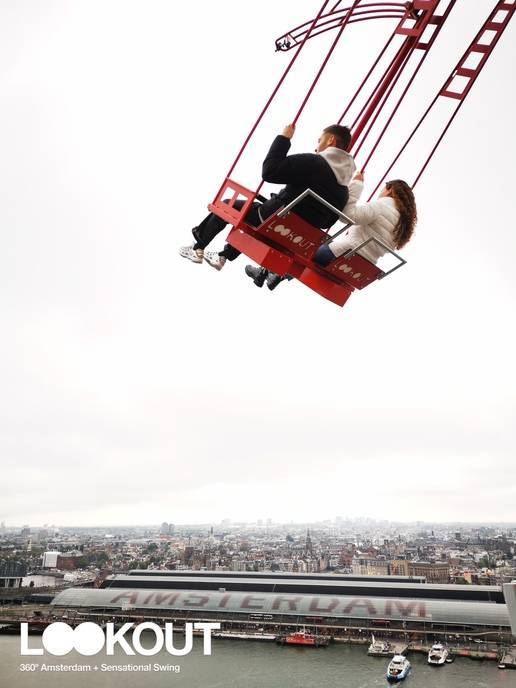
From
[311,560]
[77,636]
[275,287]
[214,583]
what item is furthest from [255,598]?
[311,560]

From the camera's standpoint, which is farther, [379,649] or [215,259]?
[379,649]

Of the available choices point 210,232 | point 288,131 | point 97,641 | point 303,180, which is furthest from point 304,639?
point 288,131

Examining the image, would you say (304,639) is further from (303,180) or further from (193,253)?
(303,180)

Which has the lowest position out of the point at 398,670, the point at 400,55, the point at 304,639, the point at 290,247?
the point at 304,639

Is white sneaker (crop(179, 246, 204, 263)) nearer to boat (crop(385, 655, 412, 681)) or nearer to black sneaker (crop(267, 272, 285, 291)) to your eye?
black sneaker (crop(267, 272, 285, 291))

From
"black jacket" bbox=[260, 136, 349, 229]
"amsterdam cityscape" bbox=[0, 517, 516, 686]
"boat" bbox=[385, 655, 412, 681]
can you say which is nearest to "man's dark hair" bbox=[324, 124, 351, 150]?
"black jacket" bbox=[260, 136, 349, 229]

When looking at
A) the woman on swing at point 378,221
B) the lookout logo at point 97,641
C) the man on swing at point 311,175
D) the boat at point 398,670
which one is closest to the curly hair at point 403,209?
the woman on swing at point 378,221
